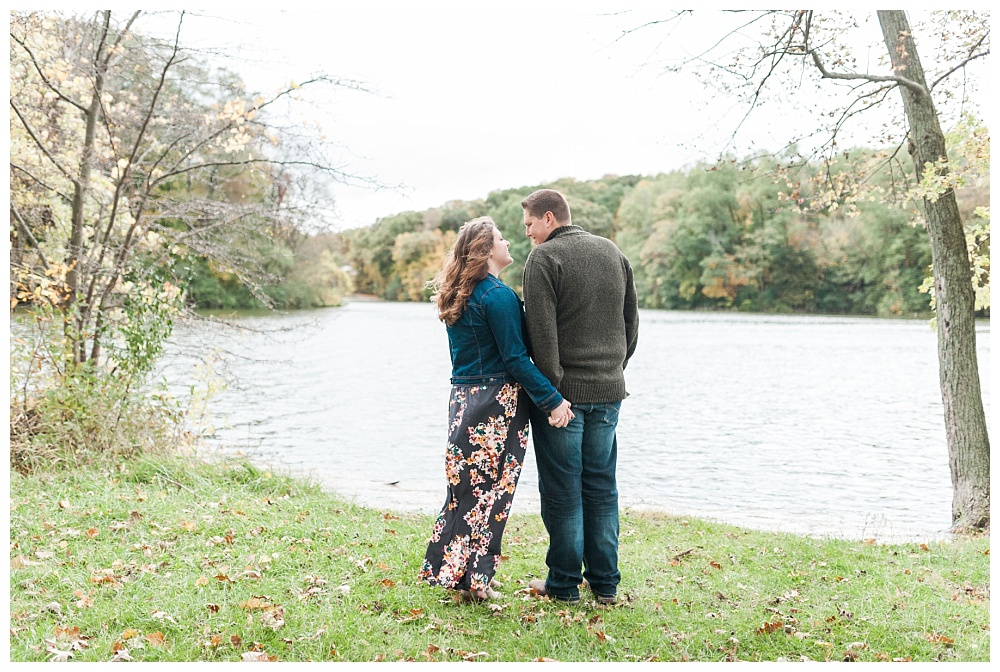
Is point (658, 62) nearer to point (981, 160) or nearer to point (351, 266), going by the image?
point (981, 160)

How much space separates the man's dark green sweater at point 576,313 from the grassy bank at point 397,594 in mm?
1071

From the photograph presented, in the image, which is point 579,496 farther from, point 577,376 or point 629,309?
point 629,309

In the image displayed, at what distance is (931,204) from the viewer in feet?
20.3

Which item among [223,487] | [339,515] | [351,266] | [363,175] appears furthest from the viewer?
[351,266]

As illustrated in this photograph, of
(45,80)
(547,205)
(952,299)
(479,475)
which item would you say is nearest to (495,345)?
(479,475)

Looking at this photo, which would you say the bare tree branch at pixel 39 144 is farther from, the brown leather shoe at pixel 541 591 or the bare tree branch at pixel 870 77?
the bare tree branch at pixel 870 77

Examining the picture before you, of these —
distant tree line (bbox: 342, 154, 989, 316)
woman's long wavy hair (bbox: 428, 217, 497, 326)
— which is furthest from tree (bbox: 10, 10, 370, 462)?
distant tree line (bbox: 342, 154, 989, 316)

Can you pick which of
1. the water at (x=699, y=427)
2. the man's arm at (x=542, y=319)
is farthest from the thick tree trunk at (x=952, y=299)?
the man's arm at (x=542, y=319)

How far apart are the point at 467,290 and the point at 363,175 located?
4.24 metres

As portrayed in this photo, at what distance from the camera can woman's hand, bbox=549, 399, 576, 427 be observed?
3533 mm

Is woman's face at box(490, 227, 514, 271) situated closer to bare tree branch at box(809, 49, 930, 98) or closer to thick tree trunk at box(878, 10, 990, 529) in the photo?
bare tree branch at box(809, 49, 930, 98)

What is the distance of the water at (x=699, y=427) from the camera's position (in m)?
7.96

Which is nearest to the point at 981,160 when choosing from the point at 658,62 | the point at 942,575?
the point at 658,62

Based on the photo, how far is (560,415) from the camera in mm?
3535
